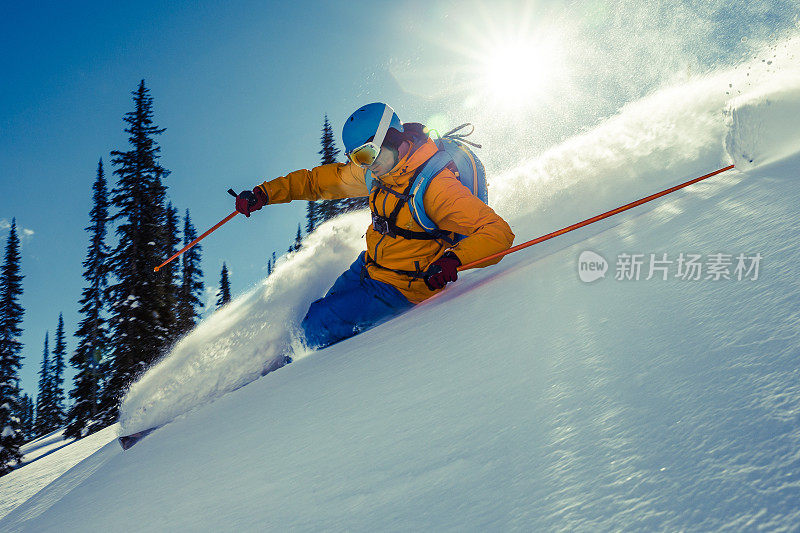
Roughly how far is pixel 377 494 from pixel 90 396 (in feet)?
106

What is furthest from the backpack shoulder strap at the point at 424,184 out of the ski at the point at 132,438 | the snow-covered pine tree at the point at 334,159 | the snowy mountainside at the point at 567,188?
the snow-covered pine tree at the point at 334,159

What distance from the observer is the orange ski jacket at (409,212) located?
14.2ft

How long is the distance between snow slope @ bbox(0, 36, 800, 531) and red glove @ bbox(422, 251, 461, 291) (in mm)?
246

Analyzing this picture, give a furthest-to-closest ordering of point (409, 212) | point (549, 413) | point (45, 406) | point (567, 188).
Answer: point (45, 406) < point (567, 188) < point (409, 212) < point (549, 413)

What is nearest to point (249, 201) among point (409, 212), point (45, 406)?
point (409, 212)

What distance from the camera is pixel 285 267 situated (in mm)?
6801

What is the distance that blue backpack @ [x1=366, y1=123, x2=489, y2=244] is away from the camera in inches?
185

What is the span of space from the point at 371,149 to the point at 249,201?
6.60 ft

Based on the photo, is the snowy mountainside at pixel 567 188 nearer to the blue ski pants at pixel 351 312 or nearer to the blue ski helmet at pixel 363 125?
the blue ski pants at pixel 351 312

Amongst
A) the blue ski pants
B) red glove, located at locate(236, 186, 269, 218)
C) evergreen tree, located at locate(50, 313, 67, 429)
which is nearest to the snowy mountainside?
the blue ski pants

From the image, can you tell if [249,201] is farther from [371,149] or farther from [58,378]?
[58,378]

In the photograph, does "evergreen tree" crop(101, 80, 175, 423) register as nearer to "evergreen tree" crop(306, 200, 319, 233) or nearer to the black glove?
"evergreen tree" crop(306, 200, 319, 233)

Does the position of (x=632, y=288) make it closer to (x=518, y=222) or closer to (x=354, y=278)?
(x=354, y=278)

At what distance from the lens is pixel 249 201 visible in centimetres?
597
